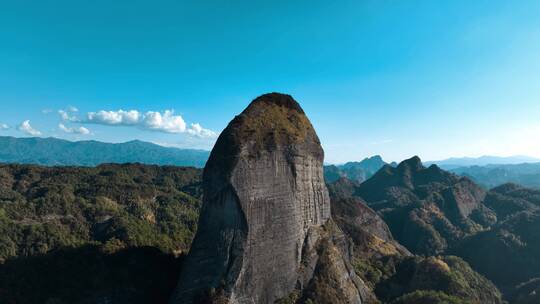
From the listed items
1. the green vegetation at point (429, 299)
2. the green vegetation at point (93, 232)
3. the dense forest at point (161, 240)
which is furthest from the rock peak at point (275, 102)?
the green vegetation at point (429, 299)

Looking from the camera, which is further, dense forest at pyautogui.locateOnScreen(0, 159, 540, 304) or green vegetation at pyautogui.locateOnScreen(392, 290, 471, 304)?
green vegetation at pyautogui.locateOnScreen(392, 290, 471, 304)

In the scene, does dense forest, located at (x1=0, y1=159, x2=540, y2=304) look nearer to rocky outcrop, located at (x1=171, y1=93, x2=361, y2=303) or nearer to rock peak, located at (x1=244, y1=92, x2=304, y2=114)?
rocky outcrop, located at (x1=171, y1=93, x2=361, y2=303)

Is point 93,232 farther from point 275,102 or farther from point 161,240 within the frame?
point 275,102

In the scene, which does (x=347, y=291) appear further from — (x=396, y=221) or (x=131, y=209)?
(x=396, y=221)

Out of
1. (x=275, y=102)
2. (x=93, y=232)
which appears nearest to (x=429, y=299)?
(x=275, y=102)

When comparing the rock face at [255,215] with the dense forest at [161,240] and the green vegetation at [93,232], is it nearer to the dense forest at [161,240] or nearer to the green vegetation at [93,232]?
the dense forest at [161,240]

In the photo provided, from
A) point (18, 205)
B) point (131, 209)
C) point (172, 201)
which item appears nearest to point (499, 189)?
point (172, 201)

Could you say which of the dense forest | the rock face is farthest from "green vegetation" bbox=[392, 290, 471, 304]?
the rock face
